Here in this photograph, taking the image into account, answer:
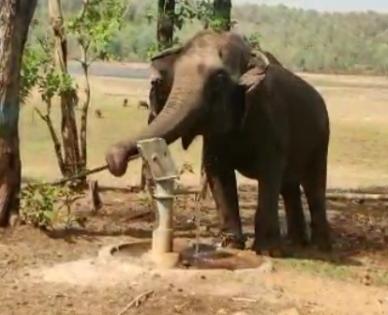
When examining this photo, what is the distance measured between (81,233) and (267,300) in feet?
10.4

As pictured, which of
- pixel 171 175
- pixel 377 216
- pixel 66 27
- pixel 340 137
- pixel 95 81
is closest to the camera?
pixel 171 175

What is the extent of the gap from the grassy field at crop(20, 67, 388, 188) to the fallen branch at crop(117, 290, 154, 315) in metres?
10.3

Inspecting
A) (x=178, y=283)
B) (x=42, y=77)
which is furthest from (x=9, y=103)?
(x=42, y=77)

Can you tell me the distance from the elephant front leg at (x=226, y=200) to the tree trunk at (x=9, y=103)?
72.0 inches

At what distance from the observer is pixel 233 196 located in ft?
37.1

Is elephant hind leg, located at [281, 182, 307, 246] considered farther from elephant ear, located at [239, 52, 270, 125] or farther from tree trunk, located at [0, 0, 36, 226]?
tree trunk, located at [0, 0, 36, 226]

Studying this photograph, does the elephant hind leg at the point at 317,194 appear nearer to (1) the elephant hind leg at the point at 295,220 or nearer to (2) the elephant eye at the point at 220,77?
(1) the elephant hind leg at the point at 295,220

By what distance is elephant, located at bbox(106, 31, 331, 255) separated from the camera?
33.5 feet

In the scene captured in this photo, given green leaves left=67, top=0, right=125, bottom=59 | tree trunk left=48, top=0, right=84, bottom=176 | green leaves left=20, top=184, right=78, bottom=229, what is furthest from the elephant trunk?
tree trunk left=48, top=0, right=84, bottom=176

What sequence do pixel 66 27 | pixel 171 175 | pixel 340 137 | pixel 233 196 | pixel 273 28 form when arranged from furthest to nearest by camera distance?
pixel 273 28
pixel 340 137
pixel 66 27
pixel 233 196
pixel 171 175

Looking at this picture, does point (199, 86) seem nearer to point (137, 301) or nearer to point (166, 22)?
point (137, 301)

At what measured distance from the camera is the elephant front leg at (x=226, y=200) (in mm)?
11172

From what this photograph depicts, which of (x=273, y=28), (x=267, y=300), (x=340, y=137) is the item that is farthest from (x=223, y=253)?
(x=273, y=28)

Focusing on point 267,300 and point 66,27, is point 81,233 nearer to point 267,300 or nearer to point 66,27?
point 267,300
